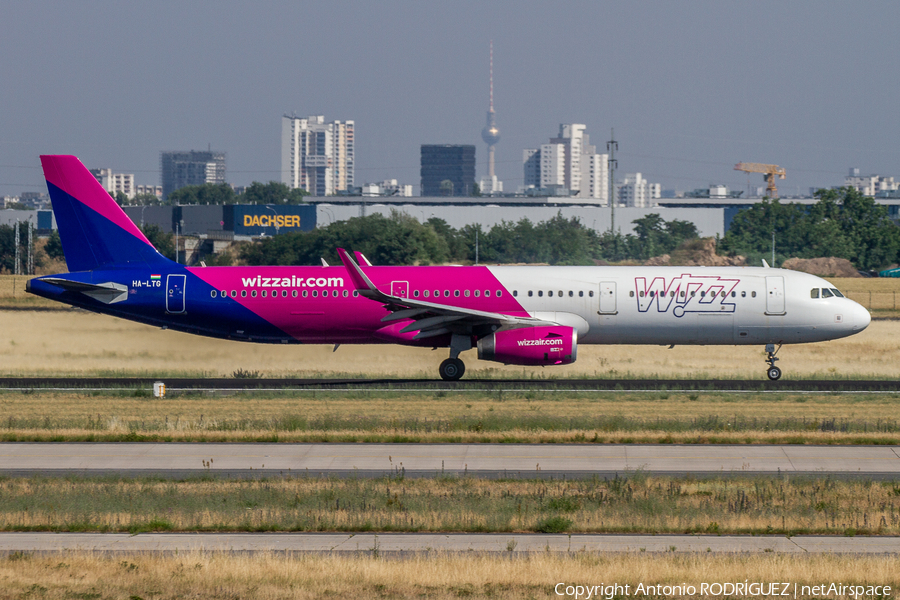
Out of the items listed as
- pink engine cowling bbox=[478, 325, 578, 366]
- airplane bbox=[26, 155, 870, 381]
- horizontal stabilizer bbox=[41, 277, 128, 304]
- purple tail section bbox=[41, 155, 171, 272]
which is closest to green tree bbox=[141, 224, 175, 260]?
purple tail section bbox=[41, 155, 171, 272]

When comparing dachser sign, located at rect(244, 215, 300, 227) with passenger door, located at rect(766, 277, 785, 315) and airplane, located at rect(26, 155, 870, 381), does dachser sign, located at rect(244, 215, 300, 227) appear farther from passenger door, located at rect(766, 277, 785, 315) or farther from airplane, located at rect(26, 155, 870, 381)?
passenger door, located at rect(766, 277, 785, 315)

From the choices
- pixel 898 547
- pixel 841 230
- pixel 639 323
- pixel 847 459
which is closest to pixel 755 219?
pixel 841 230

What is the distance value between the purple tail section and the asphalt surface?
186 inches

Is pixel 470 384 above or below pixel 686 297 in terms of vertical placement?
below

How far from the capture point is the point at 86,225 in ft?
135

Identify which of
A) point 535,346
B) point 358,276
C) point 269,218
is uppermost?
point 269,218

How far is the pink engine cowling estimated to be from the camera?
37469 mm

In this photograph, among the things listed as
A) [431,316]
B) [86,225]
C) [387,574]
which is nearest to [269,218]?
[86,225]

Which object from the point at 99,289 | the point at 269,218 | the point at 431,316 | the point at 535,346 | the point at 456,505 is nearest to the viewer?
the point at 456,505

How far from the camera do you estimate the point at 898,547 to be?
16047 mm

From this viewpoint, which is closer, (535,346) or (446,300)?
(535,346)

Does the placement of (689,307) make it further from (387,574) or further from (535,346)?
(387,574)

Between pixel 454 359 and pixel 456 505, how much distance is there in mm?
20755

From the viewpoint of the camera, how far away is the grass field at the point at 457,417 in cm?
2694
